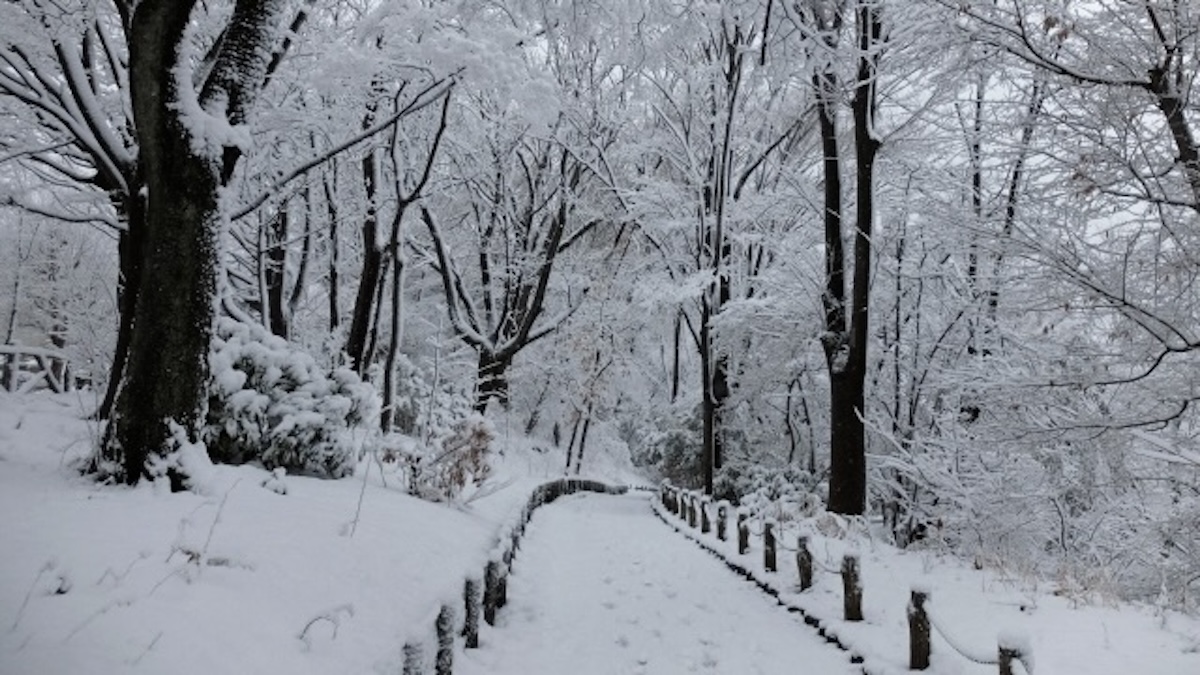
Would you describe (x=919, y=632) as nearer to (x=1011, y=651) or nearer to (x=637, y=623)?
(x=1011, y=651)

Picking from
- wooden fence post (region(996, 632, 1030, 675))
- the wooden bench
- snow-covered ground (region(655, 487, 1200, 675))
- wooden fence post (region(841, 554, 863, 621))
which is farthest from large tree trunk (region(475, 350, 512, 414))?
wooden fence post (region(996, 632, 1030, 675))

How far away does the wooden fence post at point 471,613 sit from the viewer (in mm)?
5371

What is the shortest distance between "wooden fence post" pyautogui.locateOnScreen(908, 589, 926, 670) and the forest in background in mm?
1857

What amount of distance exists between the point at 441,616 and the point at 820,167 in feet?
71.9

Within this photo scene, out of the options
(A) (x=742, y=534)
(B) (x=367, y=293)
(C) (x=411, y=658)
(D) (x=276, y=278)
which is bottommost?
(A) (x=742, y=534)

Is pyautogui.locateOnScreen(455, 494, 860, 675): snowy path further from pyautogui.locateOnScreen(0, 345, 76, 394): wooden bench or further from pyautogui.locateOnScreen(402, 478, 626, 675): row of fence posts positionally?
pyautogui.locateOnScreen(0, 345, 76, 394): wooden bench

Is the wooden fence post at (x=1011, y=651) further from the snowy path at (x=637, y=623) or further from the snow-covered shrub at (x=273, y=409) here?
the snow-covered shrub at (x=273, y=409)

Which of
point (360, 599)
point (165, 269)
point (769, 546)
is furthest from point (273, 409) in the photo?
point (769, 546)

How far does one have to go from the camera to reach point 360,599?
5215 millimetres

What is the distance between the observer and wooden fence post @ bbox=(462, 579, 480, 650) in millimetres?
5371

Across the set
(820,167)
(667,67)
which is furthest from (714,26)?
(820,167)

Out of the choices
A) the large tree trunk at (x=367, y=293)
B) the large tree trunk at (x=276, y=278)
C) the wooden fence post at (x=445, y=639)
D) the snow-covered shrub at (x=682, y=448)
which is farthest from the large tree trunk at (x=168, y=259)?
Answer: the snow-covered shrub at (x=682, y=448)

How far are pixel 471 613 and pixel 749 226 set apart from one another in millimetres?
18612

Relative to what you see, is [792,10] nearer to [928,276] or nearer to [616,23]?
[616,23]
